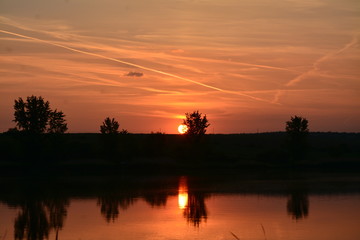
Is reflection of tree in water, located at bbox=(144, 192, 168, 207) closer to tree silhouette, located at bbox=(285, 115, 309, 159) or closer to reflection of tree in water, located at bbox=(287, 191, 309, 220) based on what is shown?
reflection of tree in water, located at bbox=(287, 191, 309, 220)

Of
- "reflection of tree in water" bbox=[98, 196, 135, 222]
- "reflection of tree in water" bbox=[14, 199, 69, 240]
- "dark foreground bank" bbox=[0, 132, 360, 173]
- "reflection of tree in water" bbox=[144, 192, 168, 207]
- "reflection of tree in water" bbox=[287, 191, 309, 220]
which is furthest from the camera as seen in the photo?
"dark foreground bank" bbox=[0, 132, 360, 173]

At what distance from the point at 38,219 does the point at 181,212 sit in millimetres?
7519

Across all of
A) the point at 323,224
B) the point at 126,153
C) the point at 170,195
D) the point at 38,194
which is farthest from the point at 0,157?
the point at 323,224

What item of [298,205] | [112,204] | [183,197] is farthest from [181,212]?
[183,197]

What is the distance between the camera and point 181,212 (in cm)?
3138

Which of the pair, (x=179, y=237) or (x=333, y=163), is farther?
(x=333, y=163)

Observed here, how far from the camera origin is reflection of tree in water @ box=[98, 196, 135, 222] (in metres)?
30.5

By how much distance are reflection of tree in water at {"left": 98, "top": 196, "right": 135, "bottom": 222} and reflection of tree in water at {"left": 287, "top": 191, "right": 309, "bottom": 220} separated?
934 centimetres

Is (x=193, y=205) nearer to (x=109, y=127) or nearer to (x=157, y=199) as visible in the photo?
(x=157, y=199)

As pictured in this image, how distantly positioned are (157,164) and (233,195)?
38.9 m

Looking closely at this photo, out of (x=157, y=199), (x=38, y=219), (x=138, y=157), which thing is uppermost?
(x=138, y=157)

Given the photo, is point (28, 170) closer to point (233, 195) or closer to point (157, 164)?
point (157, 164)

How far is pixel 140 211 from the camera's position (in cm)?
3209

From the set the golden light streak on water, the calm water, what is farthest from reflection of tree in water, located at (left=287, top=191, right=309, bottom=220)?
the golden light streak on water
